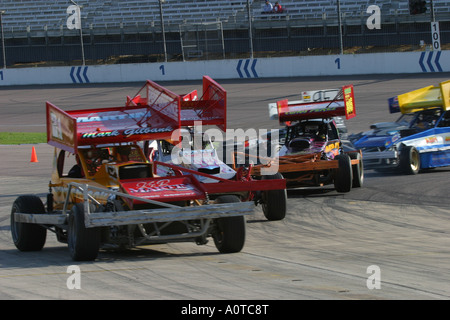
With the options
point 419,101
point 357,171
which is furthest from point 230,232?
point 419,101

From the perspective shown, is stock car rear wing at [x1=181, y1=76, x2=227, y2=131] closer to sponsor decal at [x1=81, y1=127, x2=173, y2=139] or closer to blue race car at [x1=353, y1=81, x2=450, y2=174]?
sponsor decal at [x1=81, y1=127, x2=173, y2=139]

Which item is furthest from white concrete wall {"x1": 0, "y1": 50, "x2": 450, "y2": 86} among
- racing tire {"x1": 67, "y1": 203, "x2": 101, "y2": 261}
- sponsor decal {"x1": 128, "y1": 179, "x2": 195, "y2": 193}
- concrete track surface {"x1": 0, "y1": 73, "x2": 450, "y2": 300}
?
racing tire {"x1": 67, "y1": 203, "x2": 101, "y2": 261}

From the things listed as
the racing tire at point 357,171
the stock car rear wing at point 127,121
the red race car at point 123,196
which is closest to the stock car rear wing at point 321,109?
the racing tire at point 357,171

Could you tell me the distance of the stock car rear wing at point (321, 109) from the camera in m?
17.6

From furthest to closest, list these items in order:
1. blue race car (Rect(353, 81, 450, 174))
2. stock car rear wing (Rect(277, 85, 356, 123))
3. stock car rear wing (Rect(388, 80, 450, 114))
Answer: stock car rear wing (Rect(388, 80, 450, 114))
blue race car (Rect(353, 81, 450, 174))
stock car rear wing (Rect(277, 85, 356, 123))

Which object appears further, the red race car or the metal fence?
the metal fence

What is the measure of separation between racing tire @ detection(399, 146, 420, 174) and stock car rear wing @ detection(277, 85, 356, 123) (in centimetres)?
163

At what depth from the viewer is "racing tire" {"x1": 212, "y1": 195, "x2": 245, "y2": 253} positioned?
9984 mm

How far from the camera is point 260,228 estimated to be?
42.4 feet

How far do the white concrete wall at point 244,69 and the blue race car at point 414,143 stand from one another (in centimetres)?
1719

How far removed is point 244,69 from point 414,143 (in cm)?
2250

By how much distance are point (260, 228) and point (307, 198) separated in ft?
11.9

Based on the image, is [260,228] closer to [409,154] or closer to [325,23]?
[409,154]
